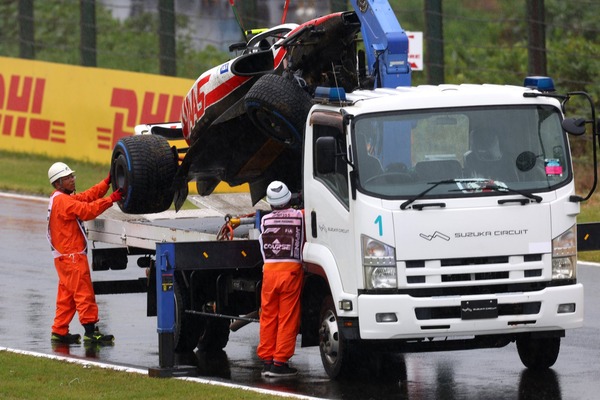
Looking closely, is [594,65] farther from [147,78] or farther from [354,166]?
[354,166]

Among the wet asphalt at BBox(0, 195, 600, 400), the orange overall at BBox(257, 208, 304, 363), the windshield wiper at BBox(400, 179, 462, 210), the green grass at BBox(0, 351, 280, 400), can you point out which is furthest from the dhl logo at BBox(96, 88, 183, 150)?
the windshield wiper at BBox(400, 179, 462, 210)

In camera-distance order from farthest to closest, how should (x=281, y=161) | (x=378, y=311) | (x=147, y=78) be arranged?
1. (x=147, y=78)
2. (x=281, y=161)
3. (x=378, y=311)

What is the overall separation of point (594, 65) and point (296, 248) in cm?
1539

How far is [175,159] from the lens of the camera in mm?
14273

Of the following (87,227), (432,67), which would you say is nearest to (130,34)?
(432,67)

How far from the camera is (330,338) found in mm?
11891

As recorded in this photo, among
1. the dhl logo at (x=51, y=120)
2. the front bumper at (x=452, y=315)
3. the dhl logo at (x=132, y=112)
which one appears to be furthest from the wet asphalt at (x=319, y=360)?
the dhl logo at (x=51, y=120)

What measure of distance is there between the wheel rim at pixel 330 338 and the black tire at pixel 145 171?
285 centimetres

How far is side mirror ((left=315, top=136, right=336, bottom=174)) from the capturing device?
1126 cm

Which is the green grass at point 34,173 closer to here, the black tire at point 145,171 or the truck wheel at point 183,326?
the black tire at point 145,171

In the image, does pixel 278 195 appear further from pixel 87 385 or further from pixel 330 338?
pixel 87 385

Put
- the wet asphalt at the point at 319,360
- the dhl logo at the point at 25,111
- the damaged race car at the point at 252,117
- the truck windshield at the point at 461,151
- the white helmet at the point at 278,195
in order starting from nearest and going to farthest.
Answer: the truck windshield at the point at 461,151 → the wet asphalt at the point at 319,360 → the white helmet at the point at 278,195 → the damaged race car at the point at 252,117 → the dhl logo at the point at 25,111

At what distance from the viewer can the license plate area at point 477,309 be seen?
11.1 meters

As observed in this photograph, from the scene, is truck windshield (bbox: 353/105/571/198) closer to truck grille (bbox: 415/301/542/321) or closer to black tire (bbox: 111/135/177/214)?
truck grille (bbox: 415/301/542/321)
